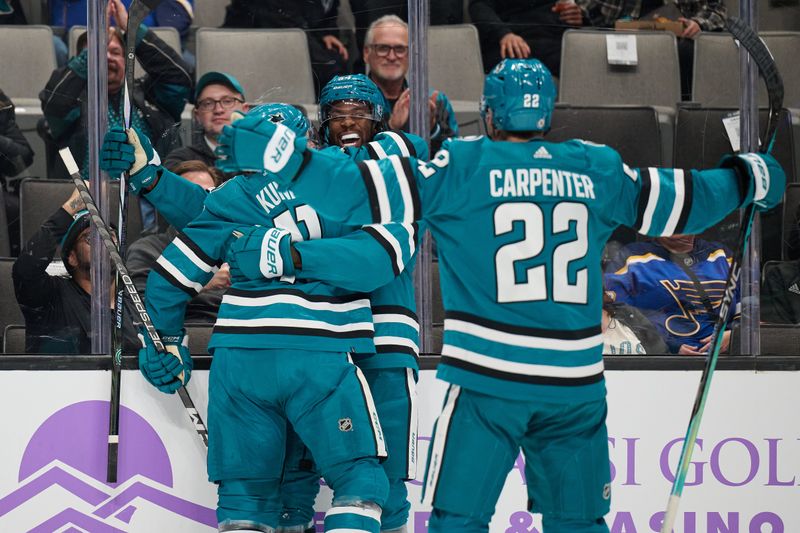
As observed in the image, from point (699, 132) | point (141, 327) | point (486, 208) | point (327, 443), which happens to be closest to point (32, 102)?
point (141, 327)

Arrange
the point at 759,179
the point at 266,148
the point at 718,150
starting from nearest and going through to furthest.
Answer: the point at 266,148 → the point at 759,179 → the point at 718,150

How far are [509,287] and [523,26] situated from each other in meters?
1.35

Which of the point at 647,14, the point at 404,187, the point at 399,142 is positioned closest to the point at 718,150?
the point at 647,14

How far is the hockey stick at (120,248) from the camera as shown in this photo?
354 cm

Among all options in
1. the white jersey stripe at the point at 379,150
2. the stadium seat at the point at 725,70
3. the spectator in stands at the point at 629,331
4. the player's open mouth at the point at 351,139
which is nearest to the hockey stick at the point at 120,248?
the player's open mouth at the point at 351,139

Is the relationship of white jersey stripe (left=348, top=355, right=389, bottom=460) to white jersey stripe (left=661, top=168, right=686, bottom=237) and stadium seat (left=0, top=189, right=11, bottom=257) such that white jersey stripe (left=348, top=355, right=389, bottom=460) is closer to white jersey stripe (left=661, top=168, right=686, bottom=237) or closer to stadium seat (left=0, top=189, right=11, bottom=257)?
white jersey stripe (left=661, top=168, right=686, bottom=237)

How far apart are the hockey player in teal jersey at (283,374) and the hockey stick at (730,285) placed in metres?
0.72

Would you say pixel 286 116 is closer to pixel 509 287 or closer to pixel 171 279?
pixel 171 279

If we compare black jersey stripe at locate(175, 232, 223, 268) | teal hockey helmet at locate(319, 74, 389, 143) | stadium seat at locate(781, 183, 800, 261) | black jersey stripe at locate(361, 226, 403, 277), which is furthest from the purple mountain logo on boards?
stadium seat at locate(781, 183, 800, 261)

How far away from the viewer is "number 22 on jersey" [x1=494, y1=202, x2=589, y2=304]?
8.79 ft

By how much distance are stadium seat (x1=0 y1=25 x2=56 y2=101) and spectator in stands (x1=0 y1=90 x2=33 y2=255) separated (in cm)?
5

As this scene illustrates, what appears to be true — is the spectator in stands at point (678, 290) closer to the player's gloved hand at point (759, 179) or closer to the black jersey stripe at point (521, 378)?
the player's gloved hand at point (759, 179)

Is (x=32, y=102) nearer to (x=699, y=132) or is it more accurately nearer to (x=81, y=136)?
(x=81, y=136)

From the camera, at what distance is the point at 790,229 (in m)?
3.84
